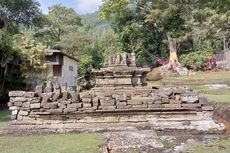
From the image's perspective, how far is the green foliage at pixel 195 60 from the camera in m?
35.5

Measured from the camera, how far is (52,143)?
7309 mm

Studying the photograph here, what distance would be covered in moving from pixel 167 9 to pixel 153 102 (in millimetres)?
30089

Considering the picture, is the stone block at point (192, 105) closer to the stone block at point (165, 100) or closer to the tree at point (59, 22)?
the stone block at point (165, 100)

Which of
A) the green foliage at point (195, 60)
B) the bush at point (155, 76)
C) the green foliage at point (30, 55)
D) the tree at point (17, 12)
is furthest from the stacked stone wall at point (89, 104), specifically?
the tree at point (17, 12)

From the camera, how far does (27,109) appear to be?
858 centimetres

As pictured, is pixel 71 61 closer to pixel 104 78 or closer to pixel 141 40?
pixel 141 40

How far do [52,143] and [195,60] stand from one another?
1199 inches

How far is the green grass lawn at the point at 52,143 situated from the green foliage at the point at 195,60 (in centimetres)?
2896

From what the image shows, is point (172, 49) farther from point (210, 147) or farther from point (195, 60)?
point (210, 147)

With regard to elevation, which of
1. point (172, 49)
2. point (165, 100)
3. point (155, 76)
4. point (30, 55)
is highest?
point (172, 49)

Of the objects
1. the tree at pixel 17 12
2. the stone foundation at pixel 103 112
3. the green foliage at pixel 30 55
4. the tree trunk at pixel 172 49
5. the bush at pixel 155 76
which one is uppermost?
the tree at pixel 17 12

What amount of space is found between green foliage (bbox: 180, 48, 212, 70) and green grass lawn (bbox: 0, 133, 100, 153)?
95.0 ft

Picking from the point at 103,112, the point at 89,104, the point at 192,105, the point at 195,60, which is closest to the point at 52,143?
the point at 89,104

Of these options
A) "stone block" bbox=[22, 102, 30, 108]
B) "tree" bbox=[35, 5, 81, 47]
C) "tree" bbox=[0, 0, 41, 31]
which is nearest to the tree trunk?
"tree" bbox=[0, 0, 41, 31]
